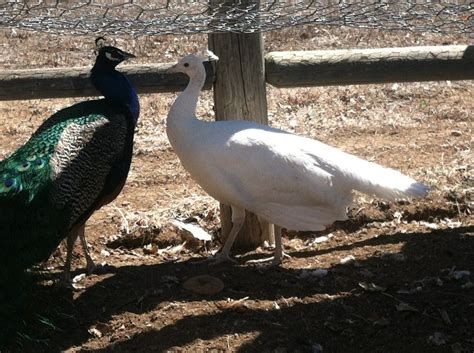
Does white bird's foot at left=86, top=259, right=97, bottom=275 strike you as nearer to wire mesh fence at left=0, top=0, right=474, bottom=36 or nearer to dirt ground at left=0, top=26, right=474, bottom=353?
dirt ground at left=0, top=26, right=474, bottom=353

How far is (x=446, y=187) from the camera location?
18.5ft

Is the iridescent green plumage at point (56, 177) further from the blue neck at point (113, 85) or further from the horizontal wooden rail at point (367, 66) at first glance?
the horizontal wooden rail at point (367, 66)

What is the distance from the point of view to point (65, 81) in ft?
16.4

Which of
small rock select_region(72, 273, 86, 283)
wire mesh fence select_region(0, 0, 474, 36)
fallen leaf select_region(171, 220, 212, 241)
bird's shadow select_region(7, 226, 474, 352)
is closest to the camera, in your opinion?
bird's shadow select_region(7, 226, 474, 352)

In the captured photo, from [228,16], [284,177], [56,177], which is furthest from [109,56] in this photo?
[284,177]

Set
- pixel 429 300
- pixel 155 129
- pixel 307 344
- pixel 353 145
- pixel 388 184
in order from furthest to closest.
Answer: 1. pixel 155 129
2. pixel 353 145
3. pixel 388 184
4. pixel 429 300
5. pixel 307 344

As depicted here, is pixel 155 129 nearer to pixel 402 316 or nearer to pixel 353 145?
pixel 353 145

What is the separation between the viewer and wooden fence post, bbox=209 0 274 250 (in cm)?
488


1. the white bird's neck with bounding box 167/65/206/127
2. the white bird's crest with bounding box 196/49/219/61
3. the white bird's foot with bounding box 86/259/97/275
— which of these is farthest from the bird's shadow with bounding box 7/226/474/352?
the white bird's crest with bounding box 196/49/219/61

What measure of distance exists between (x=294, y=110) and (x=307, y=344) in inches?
143

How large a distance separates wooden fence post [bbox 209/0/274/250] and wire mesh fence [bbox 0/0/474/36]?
286 millimetres

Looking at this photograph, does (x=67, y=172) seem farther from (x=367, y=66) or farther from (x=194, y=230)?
(x=367, y=66)

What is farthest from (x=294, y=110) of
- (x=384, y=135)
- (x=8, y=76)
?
(x=8, y=76)

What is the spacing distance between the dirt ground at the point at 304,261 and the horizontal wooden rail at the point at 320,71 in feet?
3.01
